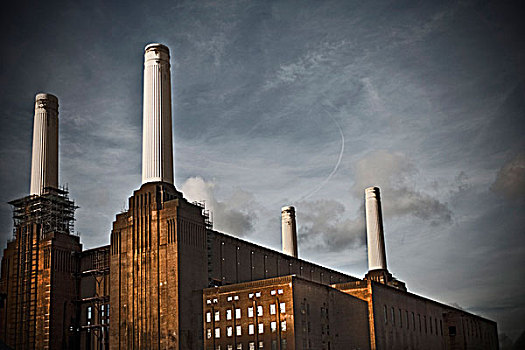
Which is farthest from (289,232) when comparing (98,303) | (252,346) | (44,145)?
(252,346)

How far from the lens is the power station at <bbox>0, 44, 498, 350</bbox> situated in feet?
252

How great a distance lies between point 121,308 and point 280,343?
67.8 ft

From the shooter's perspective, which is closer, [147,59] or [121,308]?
[121,308]

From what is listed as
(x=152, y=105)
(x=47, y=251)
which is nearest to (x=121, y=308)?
(x=47, y=251)

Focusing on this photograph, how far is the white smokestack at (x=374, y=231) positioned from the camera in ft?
409

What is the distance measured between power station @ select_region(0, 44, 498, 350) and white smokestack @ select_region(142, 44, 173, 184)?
14cm

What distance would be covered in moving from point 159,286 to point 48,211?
26.2 metres

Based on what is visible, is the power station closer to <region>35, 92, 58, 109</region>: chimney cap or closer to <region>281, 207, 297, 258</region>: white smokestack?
<region>35, 92, 58, 109</region>: chimney cap

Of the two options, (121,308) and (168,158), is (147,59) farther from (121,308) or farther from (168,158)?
(121,308)

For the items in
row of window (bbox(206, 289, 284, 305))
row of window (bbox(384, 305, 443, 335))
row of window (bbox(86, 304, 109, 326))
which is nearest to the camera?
row of window (bbox(206, 289, 284, 305))

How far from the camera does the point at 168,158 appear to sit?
3305 inches

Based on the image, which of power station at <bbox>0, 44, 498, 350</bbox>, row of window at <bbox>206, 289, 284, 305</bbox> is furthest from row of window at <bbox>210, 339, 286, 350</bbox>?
row of window at <bbox>206, 289, 284, 305</bbox>

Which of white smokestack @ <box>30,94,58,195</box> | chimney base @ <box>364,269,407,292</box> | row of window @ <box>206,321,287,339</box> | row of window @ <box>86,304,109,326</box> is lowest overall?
row of window @ <box>206,321,287,339</box>

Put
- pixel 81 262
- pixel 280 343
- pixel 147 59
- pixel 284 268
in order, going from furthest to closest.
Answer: pixel 284 268 < pixel 81 262 < pixel 147 59 < pixel 280 343
